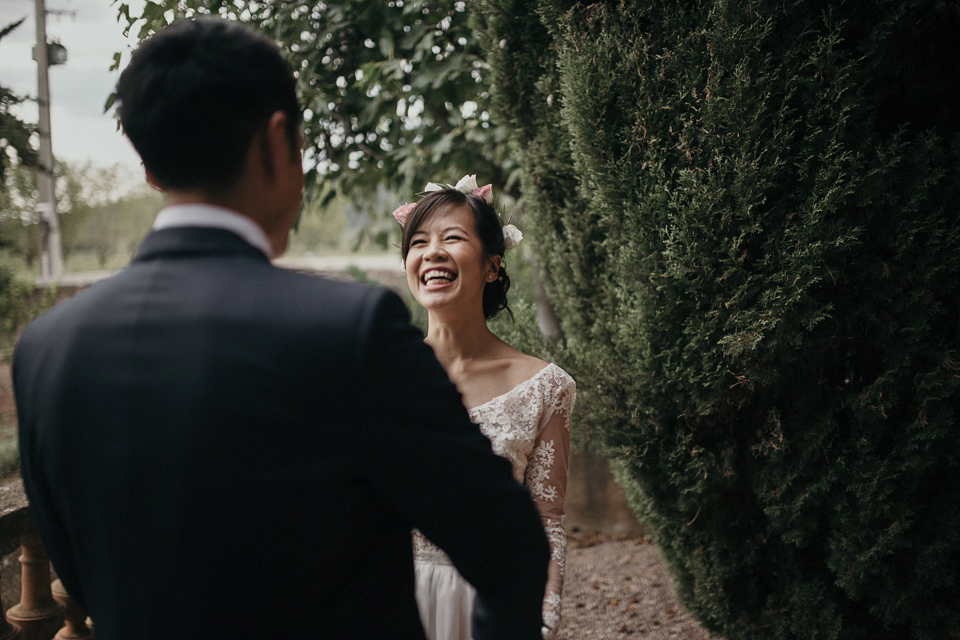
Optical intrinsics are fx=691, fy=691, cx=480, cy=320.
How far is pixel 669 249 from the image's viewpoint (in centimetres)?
262

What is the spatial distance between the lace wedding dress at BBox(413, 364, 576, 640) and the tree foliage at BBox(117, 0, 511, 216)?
2.61 meters

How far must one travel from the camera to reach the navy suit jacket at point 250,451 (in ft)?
2.91

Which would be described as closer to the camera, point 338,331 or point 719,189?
point 338,331

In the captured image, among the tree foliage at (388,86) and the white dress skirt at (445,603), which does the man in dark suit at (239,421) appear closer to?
the white dress skirt at (445,603)

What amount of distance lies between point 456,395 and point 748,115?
196 cm

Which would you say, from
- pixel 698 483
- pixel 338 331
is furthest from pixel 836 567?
pixel 338 331

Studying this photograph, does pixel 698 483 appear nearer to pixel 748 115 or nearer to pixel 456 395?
pixel 748 115

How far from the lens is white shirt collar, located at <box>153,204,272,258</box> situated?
97 cm

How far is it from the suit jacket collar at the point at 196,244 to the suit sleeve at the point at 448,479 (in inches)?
8.8

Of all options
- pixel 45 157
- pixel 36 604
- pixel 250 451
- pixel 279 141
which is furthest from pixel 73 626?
pixel 45 157

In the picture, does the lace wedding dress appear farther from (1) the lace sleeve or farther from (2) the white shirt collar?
(2) the white shirt collar

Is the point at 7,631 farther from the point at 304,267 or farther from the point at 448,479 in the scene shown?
the point at 304,267

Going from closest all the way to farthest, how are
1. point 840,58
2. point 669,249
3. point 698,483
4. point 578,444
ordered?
point 840,58, point 669,249, point 698,483, point 578,444

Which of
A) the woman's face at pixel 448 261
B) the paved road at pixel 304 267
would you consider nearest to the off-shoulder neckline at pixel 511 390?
the woman's face at pixel 448 261
